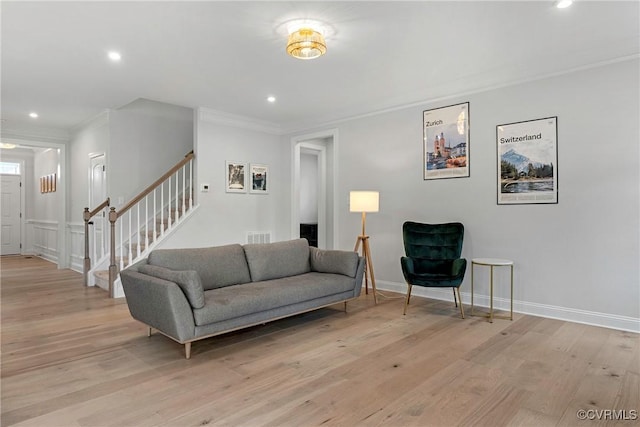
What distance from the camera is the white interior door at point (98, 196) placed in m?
6.06

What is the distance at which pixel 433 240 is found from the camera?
449cm

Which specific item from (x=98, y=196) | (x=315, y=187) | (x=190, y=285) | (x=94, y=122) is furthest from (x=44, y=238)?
(x=190, y=285)

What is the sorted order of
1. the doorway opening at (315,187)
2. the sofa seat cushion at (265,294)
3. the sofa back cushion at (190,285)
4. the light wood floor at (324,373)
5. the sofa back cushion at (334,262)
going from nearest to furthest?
the light wood floor at (324,373)
the sofa back cushion at (190,285)
the sofa seat cushion at (265,294)
the sofa back cushion at (334,262)
the doorway opening at (315,187)

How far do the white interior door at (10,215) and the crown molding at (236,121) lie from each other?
7.45 metres

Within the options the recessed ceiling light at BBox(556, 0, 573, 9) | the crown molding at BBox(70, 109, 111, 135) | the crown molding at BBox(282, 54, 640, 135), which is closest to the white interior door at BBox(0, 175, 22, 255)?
the crown molding at BBox(70, 109, 111, 135)

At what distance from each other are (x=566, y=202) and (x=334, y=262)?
8.19 feet

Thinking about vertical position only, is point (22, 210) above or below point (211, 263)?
above

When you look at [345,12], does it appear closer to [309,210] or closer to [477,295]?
[477,295]

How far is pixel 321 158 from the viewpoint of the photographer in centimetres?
783

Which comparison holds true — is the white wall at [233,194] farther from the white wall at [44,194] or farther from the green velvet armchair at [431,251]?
the white wall at [44,194]

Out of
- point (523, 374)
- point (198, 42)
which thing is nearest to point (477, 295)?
point (523, 374)

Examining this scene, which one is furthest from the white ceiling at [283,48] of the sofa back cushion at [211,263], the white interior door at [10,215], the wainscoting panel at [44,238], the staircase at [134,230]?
the white interior door at [10,215]

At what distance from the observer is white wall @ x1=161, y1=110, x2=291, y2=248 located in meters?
5.81

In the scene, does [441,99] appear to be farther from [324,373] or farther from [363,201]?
[324,373]
